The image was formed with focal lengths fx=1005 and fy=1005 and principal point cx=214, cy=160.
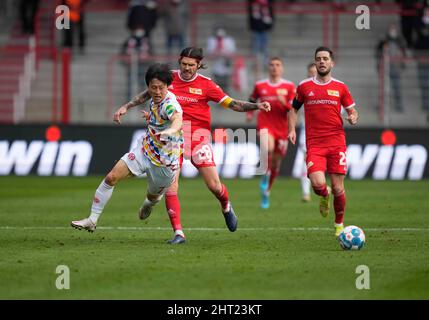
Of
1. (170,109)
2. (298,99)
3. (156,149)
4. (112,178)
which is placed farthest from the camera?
(298,99)

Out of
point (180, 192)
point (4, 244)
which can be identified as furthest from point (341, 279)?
point (180, 192)

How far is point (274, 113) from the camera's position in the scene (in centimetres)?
1950

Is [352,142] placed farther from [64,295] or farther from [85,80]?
[64,295]

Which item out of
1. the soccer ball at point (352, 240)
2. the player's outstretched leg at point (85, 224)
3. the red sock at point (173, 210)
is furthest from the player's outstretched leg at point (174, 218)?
the soccer ball at point (352, 240)

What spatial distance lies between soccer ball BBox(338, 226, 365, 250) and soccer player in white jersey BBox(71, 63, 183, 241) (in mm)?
2288

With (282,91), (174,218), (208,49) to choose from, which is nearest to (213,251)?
(174,218)

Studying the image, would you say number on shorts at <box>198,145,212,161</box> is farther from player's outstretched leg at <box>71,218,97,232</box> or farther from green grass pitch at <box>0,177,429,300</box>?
player's outstretched leg at <box>71,218,97,232</box>

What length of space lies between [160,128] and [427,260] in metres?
3.63

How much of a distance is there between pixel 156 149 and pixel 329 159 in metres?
2.64

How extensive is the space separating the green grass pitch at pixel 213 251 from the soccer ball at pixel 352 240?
111mm

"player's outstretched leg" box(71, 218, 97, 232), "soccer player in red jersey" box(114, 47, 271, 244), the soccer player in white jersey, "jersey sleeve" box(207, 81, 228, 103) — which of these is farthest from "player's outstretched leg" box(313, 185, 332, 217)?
"player's outstretched leg" box(71, 218, 97, 232)

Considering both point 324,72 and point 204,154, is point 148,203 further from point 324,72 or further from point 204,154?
point 324,72

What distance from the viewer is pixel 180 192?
21625 mm

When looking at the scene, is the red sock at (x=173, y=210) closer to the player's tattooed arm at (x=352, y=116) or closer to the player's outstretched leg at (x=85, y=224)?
the player's outstretched leg at (x=85, y=224)
